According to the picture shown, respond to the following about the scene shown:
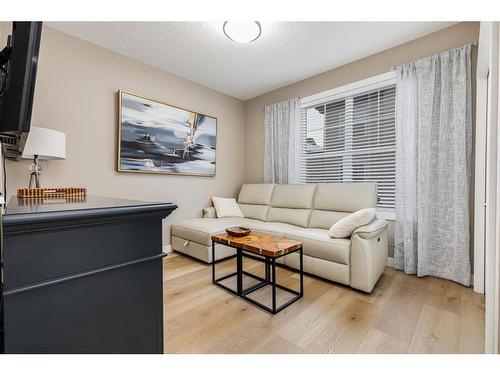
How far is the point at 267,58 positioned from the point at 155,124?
161 centimetres

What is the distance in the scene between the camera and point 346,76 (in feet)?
9.72

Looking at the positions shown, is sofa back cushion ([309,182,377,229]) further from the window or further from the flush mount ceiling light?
the flush mount ceiling light

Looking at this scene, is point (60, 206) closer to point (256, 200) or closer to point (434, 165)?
point (434, 165)

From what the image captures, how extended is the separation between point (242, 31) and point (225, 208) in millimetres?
2264

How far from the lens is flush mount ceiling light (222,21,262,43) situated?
208cm

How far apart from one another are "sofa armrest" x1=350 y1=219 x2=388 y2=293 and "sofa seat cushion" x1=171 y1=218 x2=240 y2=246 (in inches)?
57.6

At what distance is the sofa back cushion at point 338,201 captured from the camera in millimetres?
2582

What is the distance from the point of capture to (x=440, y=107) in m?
2.22

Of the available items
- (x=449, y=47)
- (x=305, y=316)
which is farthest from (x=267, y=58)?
(x=305, y=316)

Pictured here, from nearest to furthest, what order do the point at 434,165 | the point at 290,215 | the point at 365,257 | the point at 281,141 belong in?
the point at 365,257, the point at 434,165, the point at 290,215, the point at 281,141

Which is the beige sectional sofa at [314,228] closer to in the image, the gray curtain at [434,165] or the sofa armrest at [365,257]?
the sofa armrest at [365,257]

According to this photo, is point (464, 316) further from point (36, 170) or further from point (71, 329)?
point (36, 170)

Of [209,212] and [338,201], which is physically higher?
[338,201]

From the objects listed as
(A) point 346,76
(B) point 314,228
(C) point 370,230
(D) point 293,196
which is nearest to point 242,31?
(A) point 346,76
